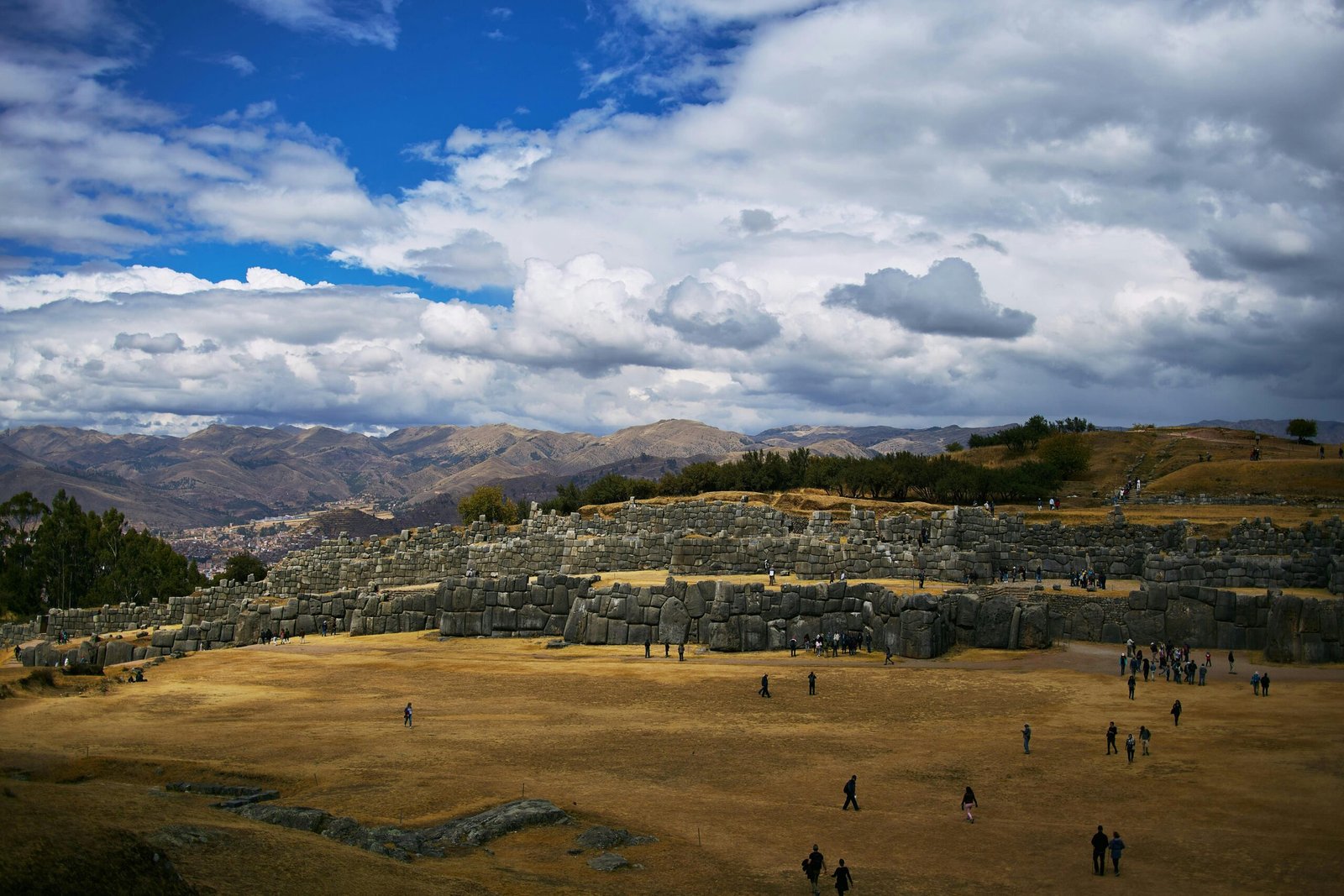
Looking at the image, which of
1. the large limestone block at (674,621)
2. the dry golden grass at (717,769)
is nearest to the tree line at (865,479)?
the large limestone block at (674,621)

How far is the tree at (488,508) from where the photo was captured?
94.1 metres

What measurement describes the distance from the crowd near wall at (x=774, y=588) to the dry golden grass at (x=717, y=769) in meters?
2.21

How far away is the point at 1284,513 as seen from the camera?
62250 millimetres

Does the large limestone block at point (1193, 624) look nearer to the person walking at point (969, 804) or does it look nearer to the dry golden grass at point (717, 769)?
the dry golden grass at point (717, 769)

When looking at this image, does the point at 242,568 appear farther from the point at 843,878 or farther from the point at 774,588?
the point at 843,878

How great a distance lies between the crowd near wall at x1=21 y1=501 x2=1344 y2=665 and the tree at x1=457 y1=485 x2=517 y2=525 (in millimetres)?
24538

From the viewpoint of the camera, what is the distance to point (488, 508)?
3784 inches

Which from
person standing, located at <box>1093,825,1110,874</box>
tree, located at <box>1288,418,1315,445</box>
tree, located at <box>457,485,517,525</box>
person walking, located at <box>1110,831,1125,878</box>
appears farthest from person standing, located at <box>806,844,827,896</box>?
tree, located at <box>1288,418,1315,445</box>

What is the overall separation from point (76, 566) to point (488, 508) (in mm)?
35178

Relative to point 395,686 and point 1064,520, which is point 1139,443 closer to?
point 1064,520

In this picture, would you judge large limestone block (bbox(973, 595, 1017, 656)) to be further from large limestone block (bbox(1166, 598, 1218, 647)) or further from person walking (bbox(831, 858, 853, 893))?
person walking (bbox(831, 858, 853, 893))

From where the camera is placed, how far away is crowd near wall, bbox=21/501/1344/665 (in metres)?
41.3

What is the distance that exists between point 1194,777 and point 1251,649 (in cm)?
1831

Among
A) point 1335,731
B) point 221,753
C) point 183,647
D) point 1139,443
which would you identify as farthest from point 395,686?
point 1139,443
